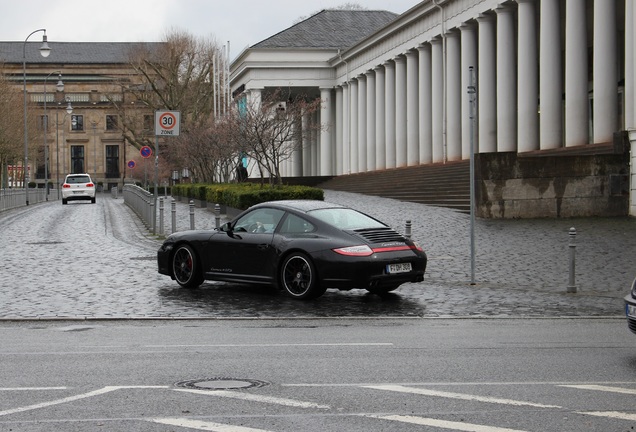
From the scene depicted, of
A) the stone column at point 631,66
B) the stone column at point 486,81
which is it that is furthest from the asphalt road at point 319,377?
the stone column at point 486,81

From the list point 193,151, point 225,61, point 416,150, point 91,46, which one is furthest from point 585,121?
point 91,46

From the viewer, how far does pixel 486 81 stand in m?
47.4

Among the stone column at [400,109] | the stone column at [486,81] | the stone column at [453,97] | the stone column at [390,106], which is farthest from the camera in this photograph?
the stone column at [390,106]

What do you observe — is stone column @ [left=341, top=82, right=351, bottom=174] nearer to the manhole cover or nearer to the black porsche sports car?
the black porsche sports car

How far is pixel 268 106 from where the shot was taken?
158 feet

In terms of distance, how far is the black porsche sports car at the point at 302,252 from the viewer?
50.4 feet

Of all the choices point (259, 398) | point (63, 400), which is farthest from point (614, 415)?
point (63, 400)

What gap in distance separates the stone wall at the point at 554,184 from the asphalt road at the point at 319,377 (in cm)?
1787

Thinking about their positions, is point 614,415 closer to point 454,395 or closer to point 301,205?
point 454,395

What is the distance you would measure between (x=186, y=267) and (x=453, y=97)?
35725 mm

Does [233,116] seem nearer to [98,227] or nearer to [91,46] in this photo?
[98,227]

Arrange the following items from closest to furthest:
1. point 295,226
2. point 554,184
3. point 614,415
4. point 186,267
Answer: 1. point 614,415
2. point 295,226
3. point 186,267
4. point 554,184

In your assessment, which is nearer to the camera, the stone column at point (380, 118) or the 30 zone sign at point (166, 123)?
the 30 zone sign at point (166, 123)

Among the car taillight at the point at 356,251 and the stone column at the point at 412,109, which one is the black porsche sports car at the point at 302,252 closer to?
the car taillight at the point at 356,251
